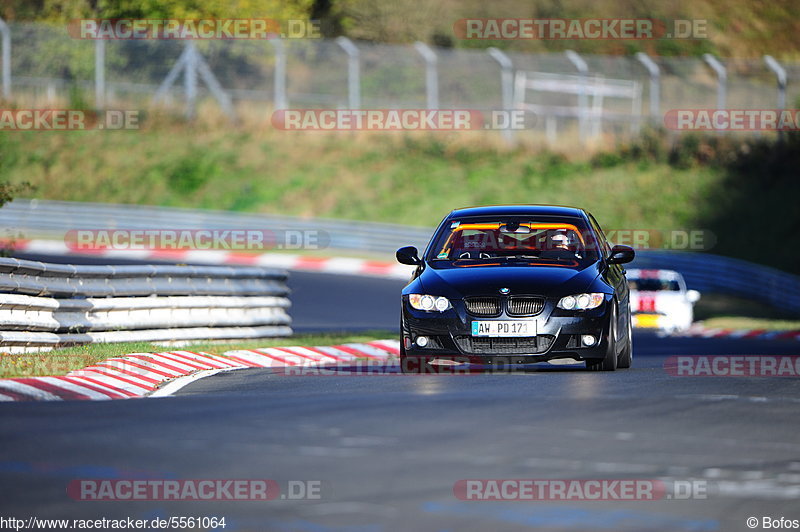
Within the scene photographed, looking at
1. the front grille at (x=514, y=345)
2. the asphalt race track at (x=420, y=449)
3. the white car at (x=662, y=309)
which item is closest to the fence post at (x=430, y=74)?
the white car at (x=662, y=309)

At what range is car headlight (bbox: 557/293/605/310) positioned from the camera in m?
12.6

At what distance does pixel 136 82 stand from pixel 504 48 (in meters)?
29.3

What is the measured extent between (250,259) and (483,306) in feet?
73.2

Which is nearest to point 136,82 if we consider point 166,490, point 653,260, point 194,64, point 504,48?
point 194,64

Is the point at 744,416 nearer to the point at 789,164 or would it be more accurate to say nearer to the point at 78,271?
the point at 78,271

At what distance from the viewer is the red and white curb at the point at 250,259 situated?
33844mm

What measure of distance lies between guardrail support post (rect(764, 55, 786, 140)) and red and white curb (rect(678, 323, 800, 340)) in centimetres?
1326

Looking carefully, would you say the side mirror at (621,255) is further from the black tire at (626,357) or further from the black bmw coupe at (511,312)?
the black tire at (626,357)

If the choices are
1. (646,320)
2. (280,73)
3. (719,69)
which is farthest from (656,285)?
(280,73)

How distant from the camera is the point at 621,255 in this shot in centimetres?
1400

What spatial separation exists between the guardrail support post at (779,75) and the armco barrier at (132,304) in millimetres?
23074

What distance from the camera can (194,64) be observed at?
1725 inches

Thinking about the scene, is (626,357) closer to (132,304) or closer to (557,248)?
(557,248)

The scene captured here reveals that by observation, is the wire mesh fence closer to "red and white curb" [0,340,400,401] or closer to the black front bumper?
"red and white curb" [0,340,400,401]
